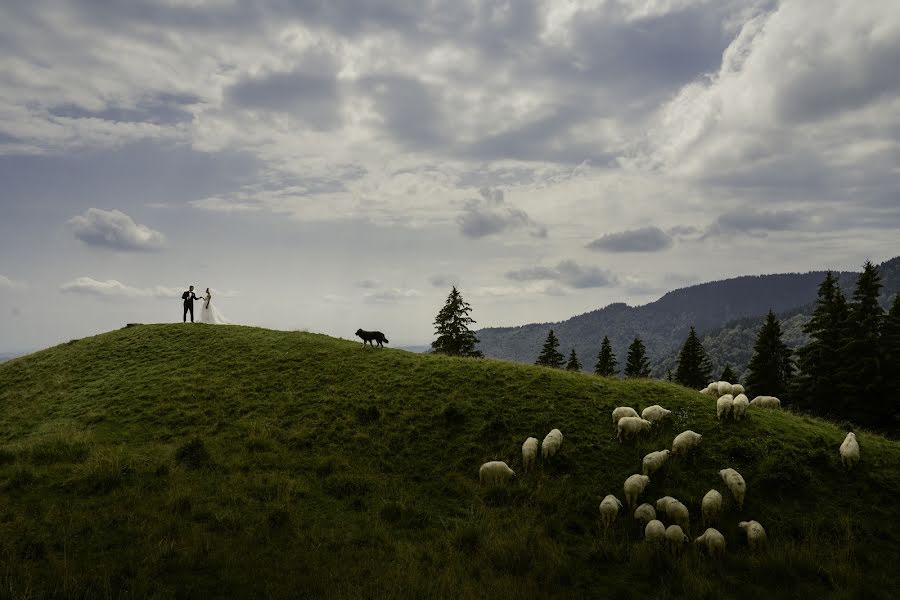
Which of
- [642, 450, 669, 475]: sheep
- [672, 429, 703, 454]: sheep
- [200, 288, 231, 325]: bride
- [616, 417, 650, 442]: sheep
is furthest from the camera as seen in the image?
[200, 288, 231, 325]: bride

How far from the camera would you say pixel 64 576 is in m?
9.28

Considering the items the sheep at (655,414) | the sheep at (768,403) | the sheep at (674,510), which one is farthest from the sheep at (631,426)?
the sheep at (768,403)

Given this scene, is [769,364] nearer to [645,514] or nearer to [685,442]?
[685,442]

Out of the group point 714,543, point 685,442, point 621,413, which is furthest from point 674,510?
point 621,413

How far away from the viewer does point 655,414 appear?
1783 centimetres

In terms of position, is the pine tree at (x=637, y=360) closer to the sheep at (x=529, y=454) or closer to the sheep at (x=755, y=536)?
the sheep at (x=529, y=454)

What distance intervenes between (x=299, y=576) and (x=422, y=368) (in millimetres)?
15045

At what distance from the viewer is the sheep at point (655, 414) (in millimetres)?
17805

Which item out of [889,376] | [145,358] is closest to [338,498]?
[145,358]

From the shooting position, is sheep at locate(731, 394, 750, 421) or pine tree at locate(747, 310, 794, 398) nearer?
sheep at locate(731, 394, 750, 421)

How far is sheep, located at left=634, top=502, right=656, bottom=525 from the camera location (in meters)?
12.7

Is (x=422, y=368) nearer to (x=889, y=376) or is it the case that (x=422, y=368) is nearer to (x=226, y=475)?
(x=226, y=475)

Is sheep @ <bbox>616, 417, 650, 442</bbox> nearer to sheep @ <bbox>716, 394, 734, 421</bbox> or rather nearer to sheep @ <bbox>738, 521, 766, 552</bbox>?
sheep @ <bbox>716, 394, 734, 421</bbox>

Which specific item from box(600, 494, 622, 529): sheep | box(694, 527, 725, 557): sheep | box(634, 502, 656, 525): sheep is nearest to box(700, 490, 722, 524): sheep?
box(694, 527, 725, 557): sheep
